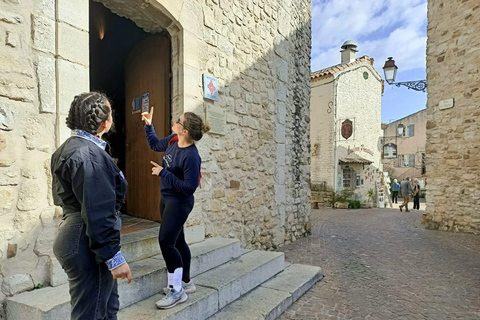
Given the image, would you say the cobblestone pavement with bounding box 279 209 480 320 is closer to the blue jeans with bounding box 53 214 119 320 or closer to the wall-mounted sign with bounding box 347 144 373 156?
the blue jeans with bounding box 53 214 119 320

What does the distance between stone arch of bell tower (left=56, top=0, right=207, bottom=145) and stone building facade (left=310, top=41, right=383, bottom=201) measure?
11862 millimetres

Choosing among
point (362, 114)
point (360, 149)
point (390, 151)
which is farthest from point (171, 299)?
point (390, 151)

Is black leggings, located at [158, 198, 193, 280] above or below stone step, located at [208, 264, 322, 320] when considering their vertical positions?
above

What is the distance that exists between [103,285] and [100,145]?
2.14 feet

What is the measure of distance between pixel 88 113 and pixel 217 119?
257 centimetres

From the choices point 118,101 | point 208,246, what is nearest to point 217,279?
point 208,246

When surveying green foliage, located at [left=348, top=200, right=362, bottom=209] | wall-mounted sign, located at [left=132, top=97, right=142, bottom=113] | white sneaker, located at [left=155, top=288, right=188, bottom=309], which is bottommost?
green foliage, located at [left=348, top=200, right=362, bottom=209]

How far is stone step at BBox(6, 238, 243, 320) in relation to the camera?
1878 mm

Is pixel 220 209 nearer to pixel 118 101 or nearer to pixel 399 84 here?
pixel 118 101

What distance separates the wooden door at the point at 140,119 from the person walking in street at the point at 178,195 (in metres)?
1.37

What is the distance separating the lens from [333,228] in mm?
7816

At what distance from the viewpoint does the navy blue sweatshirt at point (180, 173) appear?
87.5 inches

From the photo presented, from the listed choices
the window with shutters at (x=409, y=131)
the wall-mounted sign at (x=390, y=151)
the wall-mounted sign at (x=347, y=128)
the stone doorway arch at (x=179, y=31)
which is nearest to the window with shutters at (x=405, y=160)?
the wall-mounted sign at (x=390, y=151)

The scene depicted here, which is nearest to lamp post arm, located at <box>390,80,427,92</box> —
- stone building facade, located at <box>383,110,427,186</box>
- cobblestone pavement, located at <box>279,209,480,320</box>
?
cobblestone pavement, located at <box>279,209,480,320</box>
